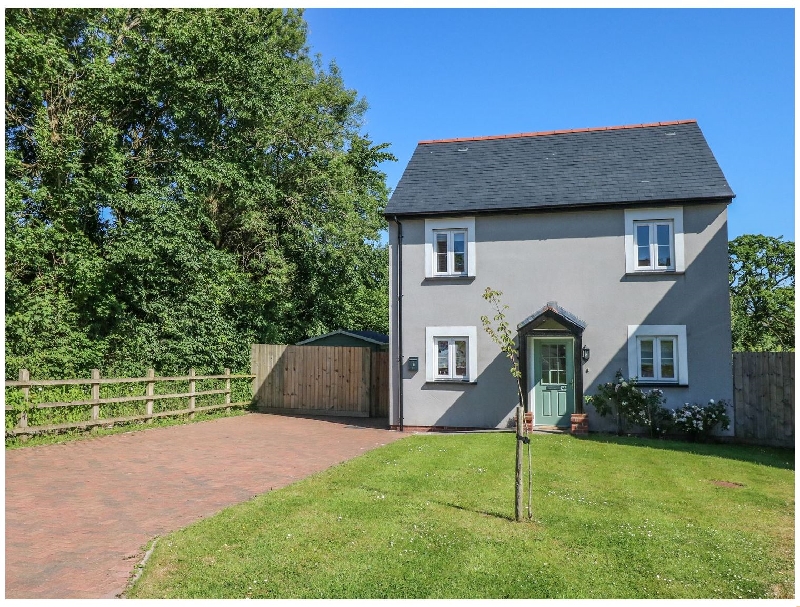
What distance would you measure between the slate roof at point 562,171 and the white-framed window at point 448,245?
0.36m

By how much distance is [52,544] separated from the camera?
240 inches

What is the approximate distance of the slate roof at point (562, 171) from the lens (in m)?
15.1

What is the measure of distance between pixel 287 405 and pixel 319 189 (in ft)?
27.5

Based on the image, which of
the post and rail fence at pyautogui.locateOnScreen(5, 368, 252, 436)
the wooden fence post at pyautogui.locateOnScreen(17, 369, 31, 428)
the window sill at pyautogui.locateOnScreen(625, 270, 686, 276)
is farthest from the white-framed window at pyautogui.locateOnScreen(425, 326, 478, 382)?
the wooden fence post at pyautogui.locateOnScreen(17, 369, 31, 428)

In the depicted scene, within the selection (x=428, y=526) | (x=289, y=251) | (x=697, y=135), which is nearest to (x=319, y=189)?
(x=289, y=251)

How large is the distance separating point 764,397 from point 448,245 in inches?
319

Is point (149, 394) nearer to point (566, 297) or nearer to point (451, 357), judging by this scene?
point (451, 357)

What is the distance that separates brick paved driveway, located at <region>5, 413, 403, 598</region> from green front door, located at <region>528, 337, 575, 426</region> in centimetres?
365

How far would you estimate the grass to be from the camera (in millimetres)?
4922

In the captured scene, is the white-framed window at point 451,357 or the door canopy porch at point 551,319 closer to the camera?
the door canopy porch at point 551,319

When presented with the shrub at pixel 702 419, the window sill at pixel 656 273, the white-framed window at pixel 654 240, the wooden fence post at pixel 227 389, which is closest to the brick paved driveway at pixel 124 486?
the wooden fence post at pixel 227 389

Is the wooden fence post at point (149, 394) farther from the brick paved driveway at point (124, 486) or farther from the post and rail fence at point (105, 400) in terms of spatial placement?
the brick paved driveway at point (124, 486)

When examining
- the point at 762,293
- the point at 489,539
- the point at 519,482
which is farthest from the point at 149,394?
the point at 762,293
